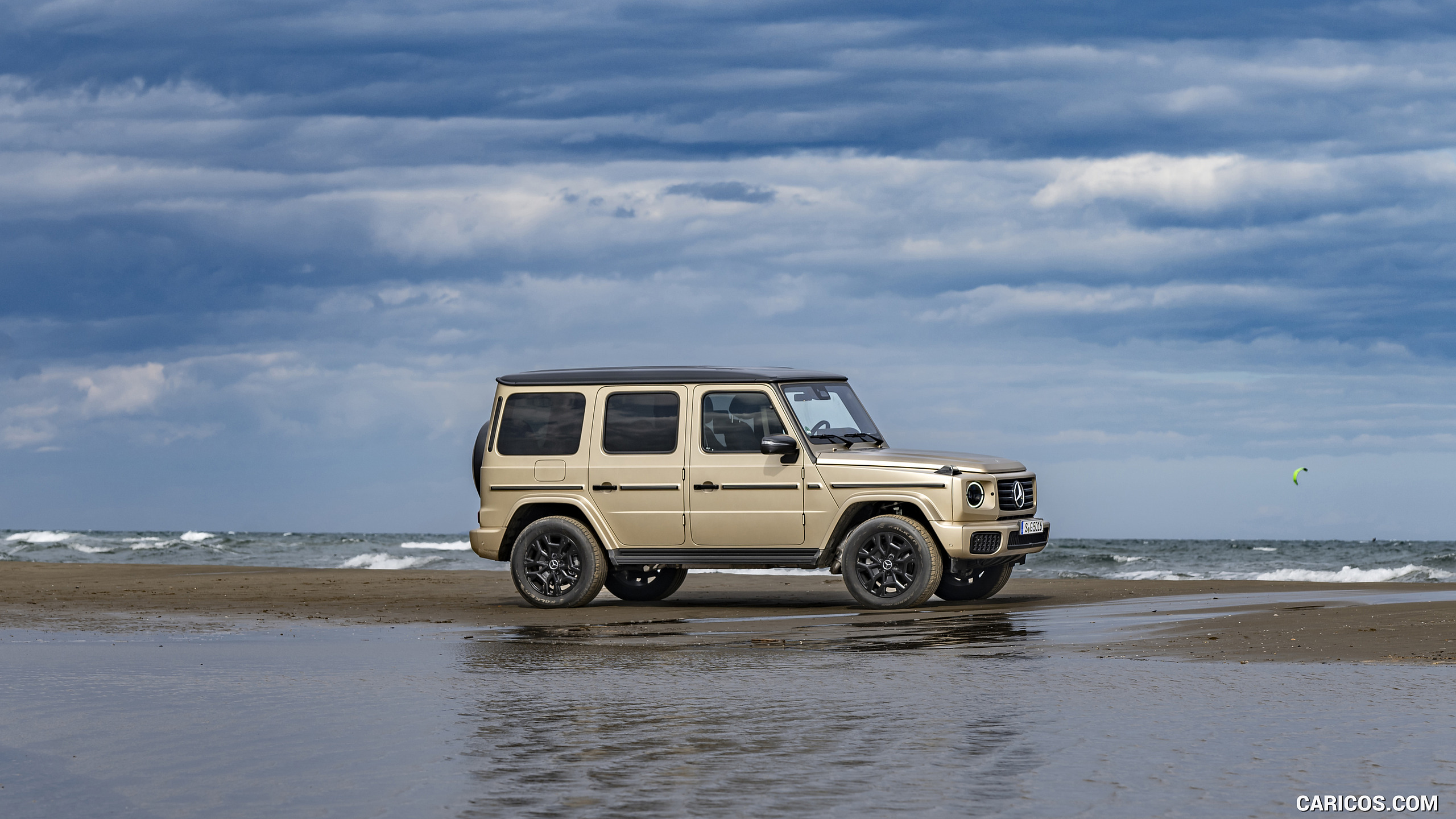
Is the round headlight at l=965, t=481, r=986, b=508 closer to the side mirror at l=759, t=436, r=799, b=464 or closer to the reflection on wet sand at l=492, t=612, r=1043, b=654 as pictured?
the reflection on wet sand at l=492, t=612, r=1043, b=654

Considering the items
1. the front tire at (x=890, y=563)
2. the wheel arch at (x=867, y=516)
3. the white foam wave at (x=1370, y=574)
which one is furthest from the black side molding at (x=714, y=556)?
the white foam wave at (x=1370, y=574)

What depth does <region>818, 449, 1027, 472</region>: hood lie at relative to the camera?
45.6 ft

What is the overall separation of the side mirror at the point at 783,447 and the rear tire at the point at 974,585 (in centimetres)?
203

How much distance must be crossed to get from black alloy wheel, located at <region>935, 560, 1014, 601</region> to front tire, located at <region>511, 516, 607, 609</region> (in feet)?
10.9

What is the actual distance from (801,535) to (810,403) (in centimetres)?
130

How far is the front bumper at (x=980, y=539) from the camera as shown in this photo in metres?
13.7

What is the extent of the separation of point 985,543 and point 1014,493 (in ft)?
2.33

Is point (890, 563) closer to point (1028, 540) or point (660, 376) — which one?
point (1028, 540)

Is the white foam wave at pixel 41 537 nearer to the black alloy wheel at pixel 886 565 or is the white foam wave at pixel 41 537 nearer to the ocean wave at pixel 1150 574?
the ocean wave at pixel 1150 574

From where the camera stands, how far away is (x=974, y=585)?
14977 mm

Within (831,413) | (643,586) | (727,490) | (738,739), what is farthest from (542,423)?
(738,739)

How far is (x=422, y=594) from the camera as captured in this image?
1762 centimetres

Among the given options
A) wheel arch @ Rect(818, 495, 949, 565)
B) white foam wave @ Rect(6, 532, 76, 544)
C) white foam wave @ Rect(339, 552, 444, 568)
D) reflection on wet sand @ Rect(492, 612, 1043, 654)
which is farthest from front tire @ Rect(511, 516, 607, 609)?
white foam wave @ Rect(6, 532, 76, 544)

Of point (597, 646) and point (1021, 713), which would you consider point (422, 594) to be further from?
point (1021, 713)
